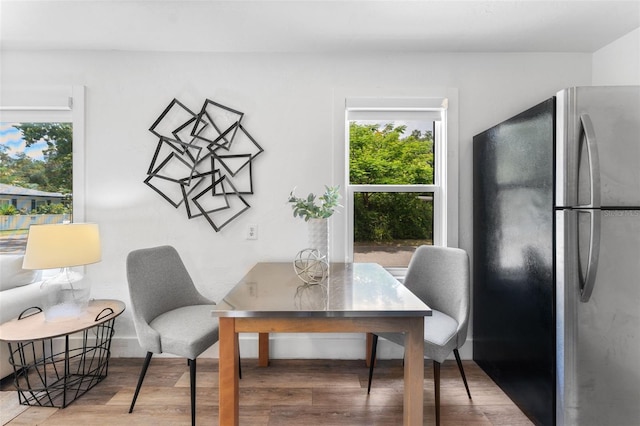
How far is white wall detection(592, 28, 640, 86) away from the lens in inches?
89.0

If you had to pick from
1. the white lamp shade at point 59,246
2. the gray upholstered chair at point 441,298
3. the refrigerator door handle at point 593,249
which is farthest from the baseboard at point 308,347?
the refrigerator door handle at point 593,249

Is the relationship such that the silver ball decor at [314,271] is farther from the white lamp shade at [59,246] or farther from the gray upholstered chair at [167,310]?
the white lamp shade at [59,246]

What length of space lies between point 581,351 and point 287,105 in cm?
243

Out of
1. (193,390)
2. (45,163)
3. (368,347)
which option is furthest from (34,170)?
(368,347)

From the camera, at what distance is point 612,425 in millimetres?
1587

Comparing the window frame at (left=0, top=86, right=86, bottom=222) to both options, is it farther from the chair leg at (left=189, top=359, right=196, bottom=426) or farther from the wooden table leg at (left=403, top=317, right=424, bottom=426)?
the wooden table leg at (left=403, top=317, right=424, bottom=426)

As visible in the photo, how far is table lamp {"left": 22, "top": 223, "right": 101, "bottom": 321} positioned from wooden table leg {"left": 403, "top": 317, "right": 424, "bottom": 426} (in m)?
2.03

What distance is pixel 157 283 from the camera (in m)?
2.08

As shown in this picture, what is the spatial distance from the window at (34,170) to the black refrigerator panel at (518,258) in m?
3.16

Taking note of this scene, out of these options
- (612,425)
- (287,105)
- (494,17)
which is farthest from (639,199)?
(287,105)

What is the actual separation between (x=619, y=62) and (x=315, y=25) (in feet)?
7.38

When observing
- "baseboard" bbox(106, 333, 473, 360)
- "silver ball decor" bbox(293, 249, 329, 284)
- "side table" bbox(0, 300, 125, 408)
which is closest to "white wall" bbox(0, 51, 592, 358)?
"baseboard" bbox(106, 333, 473, 360)

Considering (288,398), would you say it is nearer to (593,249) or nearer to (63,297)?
(63,297)

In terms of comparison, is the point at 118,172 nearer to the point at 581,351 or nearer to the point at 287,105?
the point at 287,105
